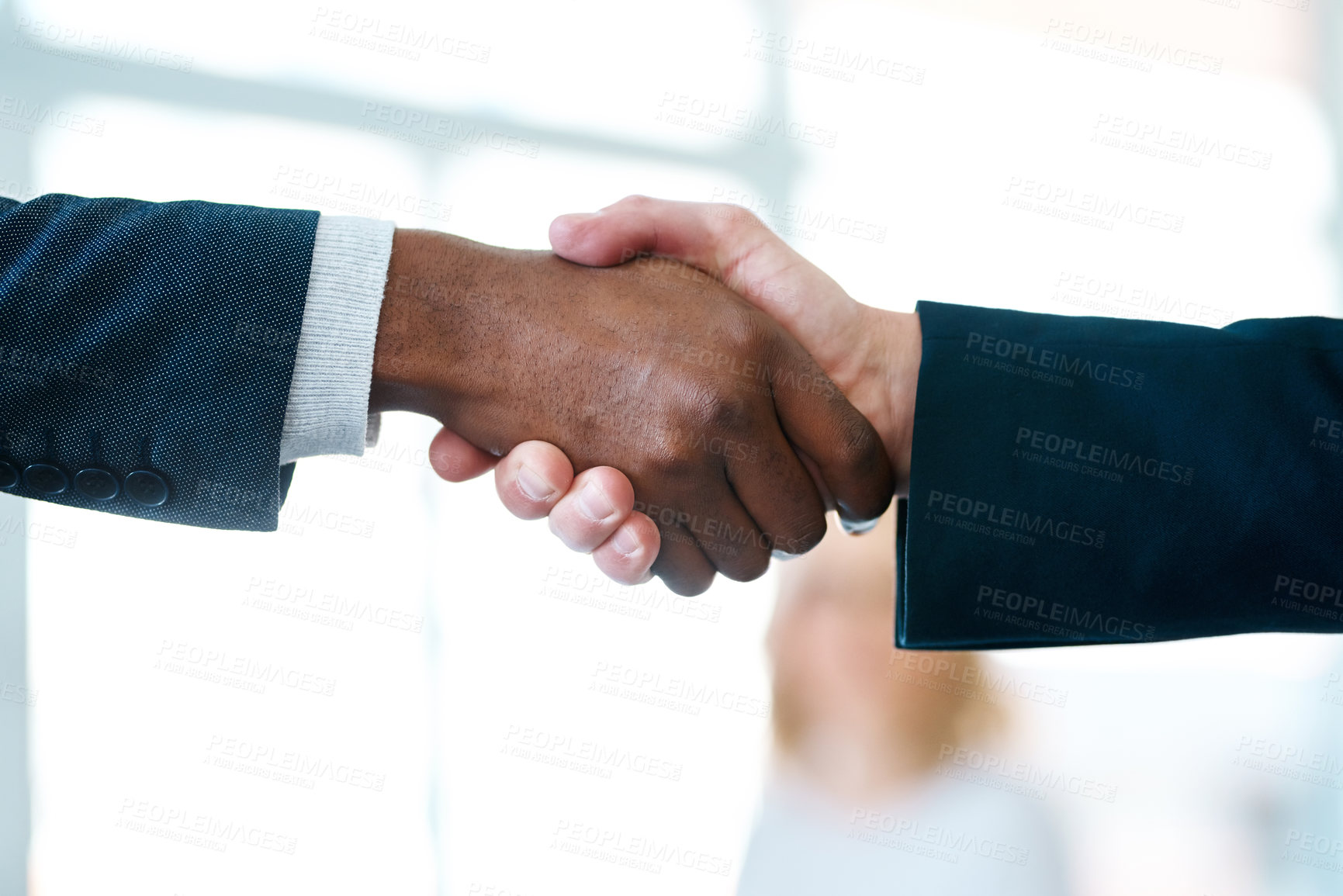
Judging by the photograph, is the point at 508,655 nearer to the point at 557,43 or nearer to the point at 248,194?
the point at 248,194

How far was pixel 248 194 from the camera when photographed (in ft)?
7.59

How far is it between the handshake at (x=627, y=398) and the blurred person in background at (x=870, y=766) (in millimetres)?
1497

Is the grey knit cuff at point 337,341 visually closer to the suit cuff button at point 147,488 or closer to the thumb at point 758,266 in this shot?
the suit cuff button at point 147,488

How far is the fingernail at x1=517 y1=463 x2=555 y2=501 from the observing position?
1.10m

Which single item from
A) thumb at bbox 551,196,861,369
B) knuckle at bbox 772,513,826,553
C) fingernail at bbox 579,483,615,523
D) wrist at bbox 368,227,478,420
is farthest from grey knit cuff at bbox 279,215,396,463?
knuckle at bbox 772,513,826,553

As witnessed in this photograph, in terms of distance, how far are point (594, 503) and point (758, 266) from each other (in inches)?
Answer: 17.5

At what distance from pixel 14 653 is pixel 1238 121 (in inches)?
155

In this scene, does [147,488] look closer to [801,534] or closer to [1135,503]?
[801,534]

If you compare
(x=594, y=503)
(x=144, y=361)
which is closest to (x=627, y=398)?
(x=594, y=503)

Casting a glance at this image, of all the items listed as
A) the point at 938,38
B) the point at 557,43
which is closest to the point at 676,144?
the point at 557,43

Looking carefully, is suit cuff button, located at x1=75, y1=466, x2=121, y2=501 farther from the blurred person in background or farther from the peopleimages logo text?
the blurred person in background

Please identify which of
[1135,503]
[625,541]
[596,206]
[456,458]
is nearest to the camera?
[1135,503]

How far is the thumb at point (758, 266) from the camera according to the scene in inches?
49.9

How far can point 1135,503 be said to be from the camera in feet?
3.32
